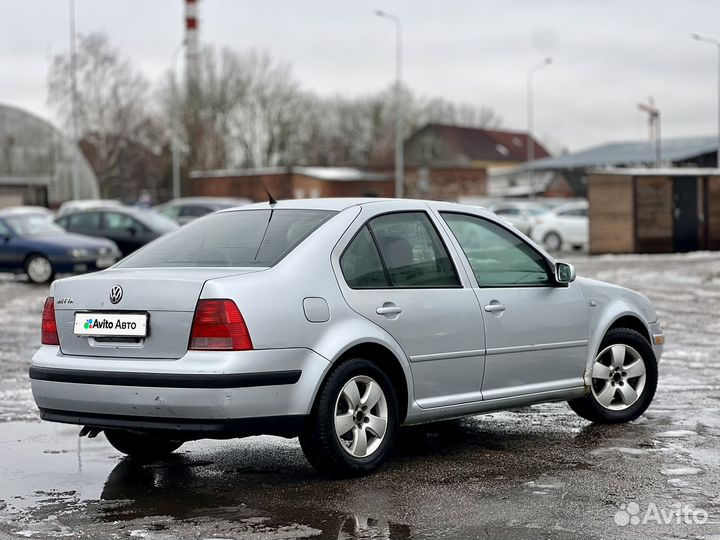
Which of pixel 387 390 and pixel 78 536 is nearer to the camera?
pixel 78 536

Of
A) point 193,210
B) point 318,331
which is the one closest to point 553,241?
point 193,210

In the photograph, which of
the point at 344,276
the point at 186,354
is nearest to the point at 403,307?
the point at 344,276

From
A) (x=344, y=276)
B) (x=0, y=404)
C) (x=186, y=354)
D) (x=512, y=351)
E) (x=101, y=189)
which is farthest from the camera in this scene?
(x=101, y=189)

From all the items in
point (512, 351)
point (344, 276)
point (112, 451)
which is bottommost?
point (112, 451)

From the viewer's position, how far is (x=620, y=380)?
27.7 feet

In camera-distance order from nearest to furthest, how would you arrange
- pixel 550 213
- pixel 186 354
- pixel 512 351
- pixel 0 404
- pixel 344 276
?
pixel 186 354, pixel 344 276, pixel 512 351, pixel 0 404, pixel 550 213

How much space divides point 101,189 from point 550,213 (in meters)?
48.7

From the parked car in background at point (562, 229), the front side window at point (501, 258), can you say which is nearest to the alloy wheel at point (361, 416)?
the front side window at point (501, 258)

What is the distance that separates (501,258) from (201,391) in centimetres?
246

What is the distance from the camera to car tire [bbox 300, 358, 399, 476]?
6484 millimetres

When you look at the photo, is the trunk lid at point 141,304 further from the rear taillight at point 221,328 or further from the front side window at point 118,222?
the front side window at point 118,222

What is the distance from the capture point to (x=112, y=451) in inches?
303

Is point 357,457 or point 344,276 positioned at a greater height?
point 344,276

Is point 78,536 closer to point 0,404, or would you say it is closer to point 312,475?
point 312,475
